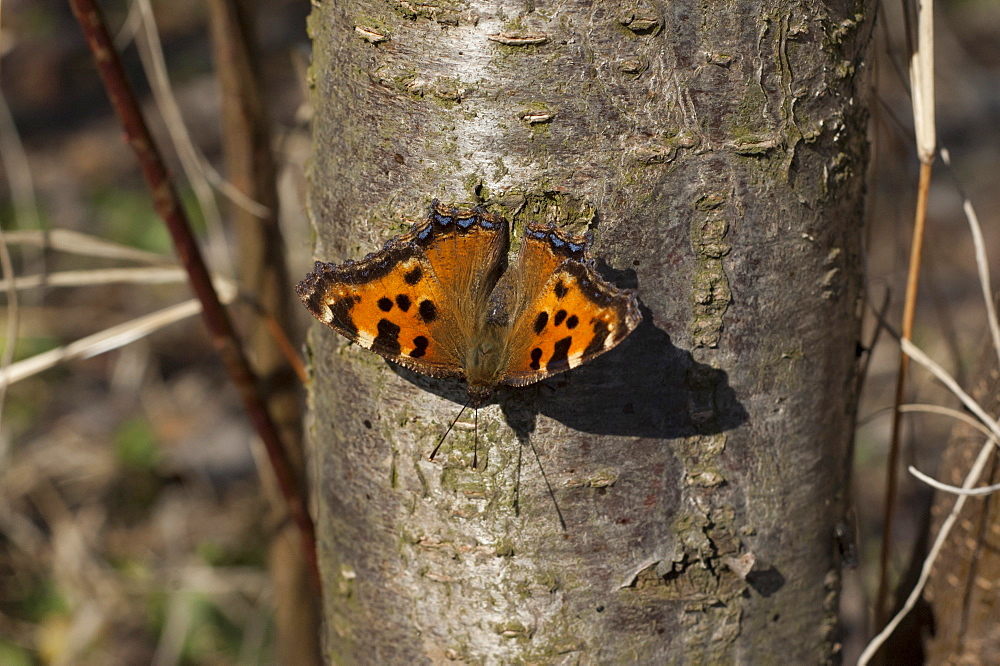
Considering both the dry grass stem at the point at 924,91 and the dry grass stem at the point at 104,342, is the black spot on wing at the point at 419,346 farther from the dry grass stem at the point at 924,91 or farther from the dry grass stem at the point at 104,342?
the dry grass stem at the point at 924,91

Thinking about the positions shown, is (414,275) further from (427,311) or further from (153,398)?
(153,398)

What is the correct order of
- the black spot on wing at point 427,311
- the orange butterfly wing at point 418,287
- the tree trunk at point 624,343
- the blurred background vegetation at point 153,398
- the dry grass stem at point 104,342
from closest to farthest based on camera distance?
the tree trunk at point 624,343 < the orange butterfly wing at point 418,287 < the black spot on wing at point 427,311 < the dry grass stem at point 104,342 < the blurred background vegetation at point 153,398

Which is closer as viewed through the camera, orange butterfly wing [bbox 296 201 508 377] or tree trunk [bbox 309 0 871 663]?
tree trunk [bbox 309 0 871 663]

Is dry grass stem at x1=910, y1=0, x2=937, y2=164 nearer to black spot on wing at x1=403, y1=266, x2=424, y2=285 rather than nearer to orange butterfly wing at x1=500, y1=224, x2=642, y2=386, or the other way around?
orange butterfly wing at x1=500, y1=224, x2=642, y2=386

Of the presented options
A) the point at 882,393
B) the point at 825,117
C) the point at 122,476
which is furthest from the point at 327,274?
the point at 882,393

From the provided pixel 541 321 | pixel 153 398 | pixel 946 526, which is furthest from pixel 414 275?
pixel 153 398

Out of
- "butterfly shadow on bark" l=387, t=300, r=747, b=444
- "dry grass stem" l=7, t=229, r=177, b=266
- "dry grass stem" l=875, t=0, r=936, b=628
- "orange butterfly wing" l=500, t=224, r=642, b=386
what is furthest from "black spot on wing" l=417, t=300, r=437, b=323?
"dry grass stem" l=875, t=0, r=936, b=628

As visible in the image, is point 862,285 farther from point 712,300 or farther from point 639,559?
point 639,559

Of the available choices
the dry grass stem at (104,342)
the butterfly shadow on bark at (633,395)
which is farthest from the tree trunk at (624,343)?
the dry grass stem at (104,342)
